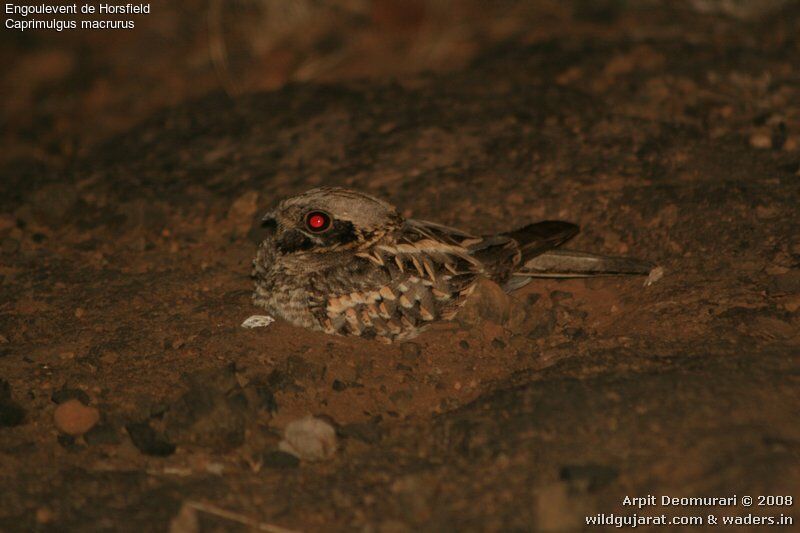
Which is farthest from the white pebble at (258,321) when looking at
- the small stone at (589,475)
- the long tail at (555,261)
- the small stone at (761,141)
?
the small stone at (761,141)

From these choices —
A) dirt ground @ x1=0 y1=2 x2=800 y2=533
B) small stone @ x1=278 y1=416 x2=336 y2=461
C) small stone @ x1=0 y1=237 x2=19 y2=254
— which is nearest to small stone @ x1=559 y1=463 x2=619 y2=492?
dirt ground @ x1=0 y1=2 x2=800 y2=533

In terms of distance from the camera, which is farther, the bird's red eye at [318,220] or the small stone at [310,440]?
the bird's red eye at [318,220]

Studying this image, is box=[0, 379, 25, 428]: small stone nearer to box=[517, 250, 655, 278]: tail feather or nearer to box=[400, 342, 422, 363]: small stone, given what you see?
box=[400, 342, 422, 363]: small stone

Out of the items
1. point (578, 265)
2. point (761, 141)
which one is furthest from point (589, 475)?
point (761, 141)

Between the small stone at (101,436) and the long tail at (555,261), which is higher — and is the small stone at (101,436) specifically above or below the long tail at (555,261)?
below

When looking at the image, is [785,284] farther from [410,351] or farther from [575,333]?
[410,351]

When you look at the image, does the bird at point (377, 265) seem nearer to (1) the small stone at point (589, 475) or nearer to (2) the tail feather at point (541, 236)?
(2) the tail feather at point (541, 236)

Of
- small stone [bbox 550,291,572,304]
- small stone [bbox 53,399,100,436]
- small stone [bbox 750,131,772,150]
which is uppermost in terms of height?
small stone [bbox 750,131,772,150]

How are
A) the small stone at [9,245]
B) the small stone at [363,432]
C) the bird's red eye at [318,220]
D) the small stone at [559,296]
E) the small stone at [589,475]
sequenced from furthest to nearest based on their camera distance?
the small stone at [9,245]
the small stone at [559,296]
the bird's red eye at [318,220]
the small stone at [363,432]
the small stone at [589,475]
